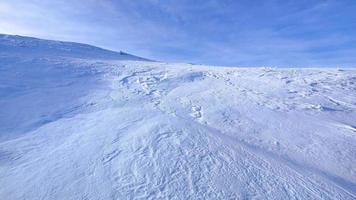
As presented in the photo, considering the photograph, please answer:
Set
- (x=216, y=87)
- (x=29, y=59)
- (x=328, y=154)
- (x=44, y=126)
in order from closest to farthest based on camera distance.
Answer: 1. (x=328, y=154)
2. (x=44, y=126)
3. (x=216, y=87)
4. (x=29, y=59)

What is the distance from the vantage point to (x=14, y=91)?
7.74 m

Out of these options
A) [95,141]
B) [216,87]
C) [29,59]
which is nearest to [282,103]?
[216,87]

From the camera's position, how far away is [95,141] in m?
5.18

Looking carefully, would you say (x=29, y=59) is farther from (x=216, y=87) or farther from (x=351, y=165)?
(x=351, y=165)

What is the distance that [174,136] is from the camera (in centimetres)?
529

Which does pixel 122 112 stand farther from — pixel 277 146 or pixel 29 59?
pixel 29 59

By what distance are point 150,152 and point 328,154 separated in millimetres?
2785

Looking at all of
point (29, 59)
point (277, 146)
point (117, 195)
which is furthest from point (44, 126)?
point (29, 59)

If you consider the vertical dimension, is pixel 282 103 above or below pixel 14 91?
above

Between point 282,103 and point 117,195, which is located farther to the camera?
point 282,103

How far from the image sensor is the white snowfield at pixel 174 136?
13.2 feet

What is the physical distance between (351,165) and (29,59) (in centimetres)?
986

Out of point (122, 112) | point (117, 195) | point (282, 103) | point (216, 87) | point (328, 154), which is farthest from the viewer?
point (216, 87)

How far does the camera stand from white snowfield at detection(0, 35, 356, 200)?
402 centimetres
